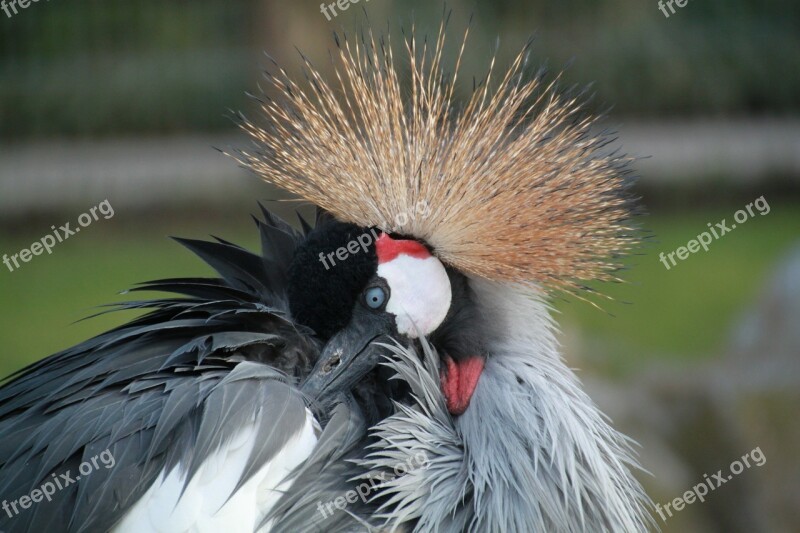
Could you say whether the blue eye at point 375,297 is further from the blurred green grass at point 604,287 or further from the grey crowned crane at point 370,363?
the blurred green grass at point 604,287

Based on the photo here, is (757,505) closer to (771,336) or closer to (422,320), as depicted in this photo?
(771,336)

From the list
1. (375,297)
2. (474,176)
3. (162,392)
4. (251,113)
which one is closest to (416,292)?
(375,297)

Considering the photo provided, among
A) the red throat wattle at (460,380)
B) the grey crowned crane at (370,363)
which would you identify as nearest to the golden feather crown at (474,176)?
the grey crowned crane at (370,363)

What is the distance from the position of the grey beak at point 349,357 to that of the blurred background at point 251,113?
2853 millimetres

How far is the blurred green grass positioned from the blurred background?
0.05ft

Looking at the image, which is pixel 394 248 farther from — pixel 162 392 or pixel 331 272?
pixel 162 392

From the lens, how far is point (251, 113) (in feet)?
17.3

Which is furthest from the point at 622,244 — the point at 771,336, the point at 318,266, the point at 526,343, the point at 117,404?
the point at 771,336

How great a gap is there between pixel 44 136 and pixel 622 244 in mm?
5027

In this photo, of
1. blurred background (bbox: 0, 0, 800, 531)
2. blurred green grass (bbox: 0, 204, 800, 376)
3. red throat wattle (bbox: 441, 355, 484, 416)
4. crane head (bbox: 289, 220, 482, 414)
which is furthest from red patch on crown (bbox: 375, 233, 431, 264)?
blurred background (bbox: 0, 0, 800, 531)

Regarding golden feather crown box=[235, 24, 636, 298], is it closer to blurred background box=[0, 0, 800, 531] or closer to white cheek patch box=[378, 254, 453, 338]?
white cheek patch box=[378, 254, 453, 338]

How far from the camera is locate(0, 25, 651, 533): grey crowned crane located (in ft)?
4.26

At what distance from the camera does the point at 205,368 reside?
4.54 ft

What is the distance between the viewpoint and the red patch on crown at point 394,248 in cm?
143
